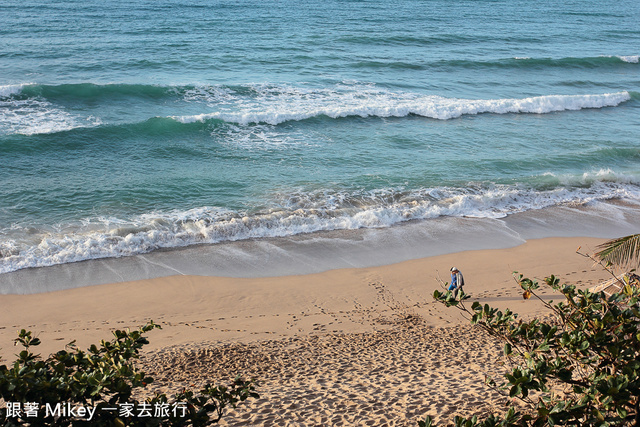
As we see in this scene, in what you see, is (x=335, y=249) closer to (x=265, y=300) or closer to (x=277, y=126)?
(x=265, y=300)

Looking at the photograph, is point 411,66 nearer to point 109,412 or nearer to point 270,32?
point 270,32

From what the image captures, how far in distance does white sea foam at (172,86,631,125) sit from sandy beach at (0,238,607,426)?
1061cm

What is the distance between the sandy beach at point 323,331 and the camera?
6.73 m

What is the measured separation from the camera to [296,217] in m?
13.3

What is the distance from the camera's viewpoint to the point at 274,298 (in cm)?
1010

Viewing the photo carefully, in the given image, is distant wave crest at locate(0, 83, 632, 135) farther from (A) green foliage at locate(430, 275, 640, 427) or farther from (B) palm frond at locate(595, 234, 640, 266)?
(A) green foliage at locate(430, 275, 640, 427)

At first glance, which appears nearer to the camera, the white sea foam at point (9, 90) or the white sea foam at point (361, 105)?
the white sea foam at point (9, 90)

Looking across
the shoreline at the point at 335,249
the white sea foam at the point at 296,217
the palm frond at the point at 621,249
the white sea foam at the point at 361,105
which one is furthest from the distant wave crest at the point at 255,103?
the palm frond at the point at 621,249

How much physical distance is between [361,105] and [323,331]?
1503 cm

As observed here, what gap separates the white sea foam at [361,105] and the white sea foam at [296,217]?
261 inches

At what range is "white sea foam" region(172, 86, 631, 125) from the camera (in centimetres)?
2062

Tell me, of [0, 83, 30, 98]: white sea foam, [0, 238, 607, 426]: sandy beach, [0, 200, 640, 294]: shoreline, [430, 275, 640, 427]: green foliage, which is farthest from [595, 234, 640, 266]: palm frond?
[0, 83, 30, 98]: white sea foam

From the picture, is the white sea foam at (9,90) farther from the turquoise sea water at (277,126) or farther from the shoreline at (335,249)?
the shoreline at (335,249)

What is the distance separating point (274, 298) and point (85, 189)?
23.6ft
